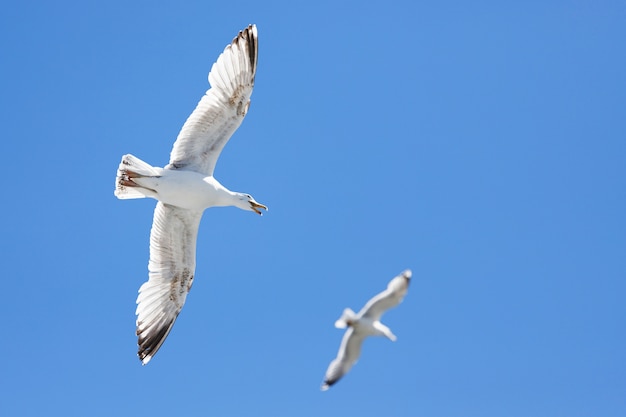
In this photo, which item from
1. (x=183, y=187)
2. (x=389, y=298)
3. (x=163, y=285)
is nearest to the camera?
(x=389, y=298)

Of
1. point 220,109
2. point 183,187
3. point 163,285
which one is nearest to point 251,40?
point 220,109

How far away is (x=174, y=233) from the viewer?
14.5m

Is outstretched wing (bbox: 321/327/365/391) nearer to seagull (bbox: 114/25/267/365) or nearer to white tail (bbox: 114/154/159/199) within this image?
Result: seagull (bbox: 114/25/267/365)

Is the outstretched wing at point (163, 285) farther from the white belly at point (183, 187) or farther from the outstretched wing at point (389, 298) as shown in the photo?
the outstretched wing at point (389, 298)

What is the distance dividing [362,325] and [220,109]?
521 cm

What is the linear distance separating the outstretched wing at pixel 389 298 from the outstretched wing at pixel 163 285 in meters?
5.47

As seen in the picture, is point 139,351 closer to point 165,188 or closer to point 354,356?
point 165,188

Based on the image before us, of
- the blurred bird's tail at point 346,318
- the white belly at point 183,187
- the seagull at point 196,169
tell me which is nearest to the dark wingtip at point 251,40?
the seagull at point 196,169

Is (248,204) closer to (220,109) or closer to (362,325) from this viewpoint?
(220,109)

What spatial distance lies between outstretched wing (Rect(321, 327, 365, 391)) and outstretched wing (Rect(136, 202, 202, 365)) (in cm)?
534

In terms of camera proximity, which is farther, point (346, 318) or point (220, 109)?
point (220, 109)

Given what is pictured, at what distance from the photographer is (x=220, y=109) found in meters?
13.5

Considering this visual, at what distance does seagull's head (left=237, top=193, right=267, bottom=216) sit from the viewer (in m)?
14.1

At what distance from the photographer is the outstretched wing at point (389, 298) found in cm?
959
